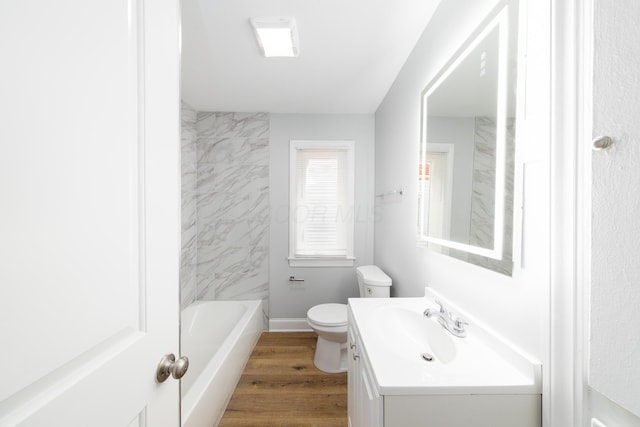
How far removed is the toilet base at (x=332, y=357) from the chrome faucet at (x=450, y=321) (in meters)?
1.10

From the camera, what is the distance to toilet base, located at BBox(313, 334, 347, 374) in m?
1.96

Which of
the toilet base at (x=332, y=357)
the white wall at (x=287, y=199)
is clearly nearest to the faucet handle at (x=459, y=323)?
the toilet base at (x=332, y=357)

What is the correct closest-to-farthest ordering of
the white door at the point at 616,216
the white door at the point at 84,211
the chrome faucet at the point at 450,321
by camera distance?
the white door at the point at 84,211 → the white door at the point at 616,216 → the chrome faucet at the point at 450,321

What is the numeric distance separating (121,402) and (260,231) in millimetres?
2228

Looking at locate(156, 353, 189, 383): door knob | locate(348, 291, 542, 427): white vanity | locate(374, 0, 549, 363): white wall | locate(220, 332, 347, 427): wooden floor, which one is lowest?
locate(220, 332, 347, 427): wooden floor

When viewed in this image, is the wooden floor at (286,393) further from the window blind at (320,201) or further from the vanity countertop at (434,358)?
the window blind at (320,201)

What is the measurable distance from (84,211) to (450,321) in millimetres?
1197

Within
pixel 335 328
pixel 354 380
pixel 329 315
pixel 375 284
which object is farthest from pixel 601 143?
pixel 329 315

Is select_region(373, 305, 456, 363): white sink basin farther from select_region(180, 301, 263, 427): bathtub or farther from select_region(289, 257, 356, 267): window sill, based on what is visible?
select_region(289, 257, 356, 267): window sill

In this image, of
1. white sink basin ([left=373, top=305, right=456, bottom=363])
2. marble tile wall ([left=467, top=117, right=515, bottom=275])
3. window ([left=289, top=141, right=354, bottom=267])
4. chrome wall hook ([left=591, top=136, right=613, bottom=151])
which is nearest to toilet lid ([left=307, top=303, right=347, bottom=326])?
window ([left=289, top=141, right=354, bottom=267])

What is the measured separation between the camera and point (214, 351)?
1.90 meters

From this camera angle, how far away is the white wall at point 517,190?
0.71 metres

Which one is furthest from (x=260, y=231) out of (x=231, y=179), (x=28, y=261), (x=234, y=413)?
(x=28, y=261)

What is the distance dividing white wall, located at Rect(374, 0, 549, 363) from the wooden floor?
86 centimetres
